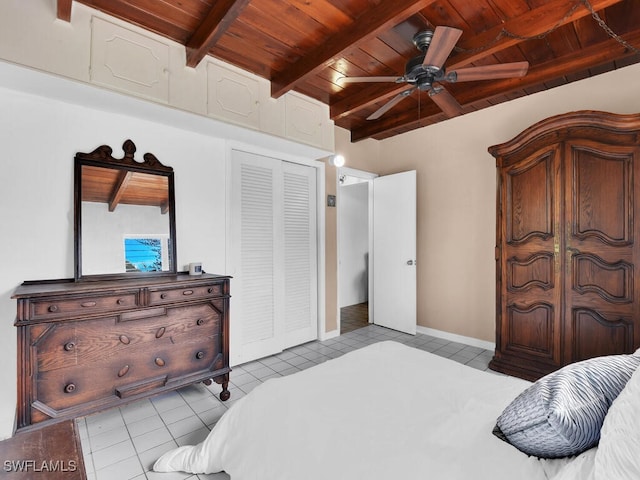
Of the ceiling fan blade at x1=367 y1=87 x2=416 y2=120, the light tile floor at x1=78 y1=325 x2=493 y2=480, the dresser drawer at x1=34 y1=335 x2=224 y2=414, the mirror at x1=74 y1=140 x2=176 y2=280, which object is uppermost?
the ceiling fan blade at x1=367 y1=87 x2=416 y2=120

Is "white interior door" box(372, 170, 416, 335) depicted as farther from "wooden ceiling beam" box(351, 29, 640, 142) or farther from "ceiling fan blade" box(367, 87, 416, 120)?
"ceiling fan blade" box(367, 87, 416, 120)

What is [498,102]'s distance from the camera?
3471 millimetres

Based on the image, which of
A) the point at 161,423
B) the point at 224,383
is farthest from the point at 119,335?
the point at 224,383

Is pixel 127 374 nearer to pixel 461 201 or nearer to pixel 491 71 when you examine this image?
pixel 491 71

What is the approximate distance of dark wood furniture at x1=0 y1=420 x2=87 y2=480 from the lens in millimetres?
830

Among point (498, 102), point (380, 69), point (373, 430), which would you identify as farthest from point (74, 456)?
point (498, 102)

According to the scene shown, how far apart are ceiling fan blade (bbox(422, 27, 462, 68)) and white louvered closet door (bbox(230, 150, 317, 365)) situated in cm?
194

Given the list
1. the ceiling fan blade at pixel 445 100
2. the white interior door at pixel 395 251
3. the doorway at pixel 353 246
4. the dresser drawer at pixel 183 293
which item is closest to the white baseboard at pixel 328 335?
the white interior door at pixel 395 251

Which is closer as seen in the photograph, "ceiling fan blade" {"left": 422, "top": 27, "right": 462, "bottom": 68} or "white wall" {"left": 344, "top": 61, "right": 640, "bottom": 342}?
"ceiling fan blade" {"left": 422, "top": 27, "right": 462, "bottom": 68}

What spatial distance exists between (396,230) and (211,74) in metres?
2.87

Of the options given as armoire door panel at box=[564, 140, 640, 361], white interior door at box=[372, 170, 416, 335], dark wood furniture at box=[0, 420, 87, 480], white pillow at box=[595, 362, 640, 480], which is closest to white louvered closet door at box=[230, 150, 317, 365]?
white interior door at box=[372, 170, 416, 335]

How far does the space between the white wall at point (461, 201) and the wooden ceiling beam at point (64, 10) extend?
9.38 ft

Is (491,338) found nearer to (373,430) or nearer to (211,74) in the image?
(373,430)

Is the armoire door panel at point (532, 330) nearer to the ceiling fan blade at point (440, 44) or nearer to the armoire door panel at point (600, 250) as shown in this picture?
the armoire door panel at point (600, 250)
